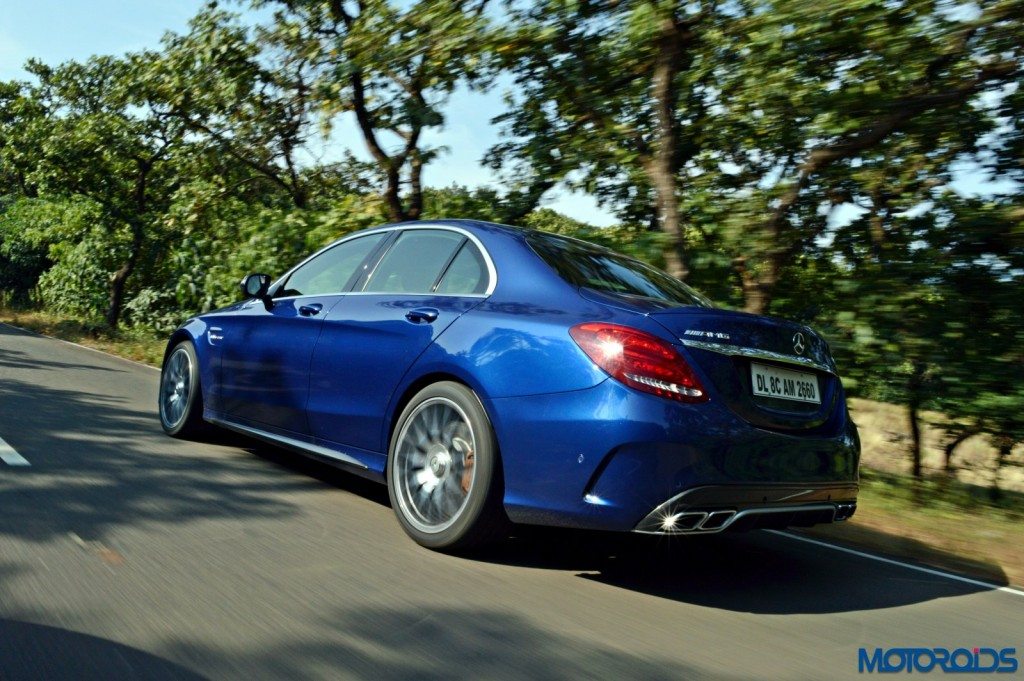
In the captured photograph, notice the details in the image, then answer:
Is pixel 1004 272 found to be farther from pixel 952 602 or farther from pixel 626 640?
pixel 626 640

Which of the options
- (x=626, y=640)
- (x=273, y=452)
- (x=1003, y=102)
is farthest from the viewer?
(x=1003, y=102)

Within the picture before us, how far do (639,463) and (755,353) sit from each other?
2.54 ft

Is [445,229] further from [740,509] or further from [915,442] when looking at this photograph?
[915,442]

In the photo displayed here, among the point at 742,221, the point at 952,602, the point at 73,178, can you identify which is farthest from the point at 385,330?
the point at 73,178

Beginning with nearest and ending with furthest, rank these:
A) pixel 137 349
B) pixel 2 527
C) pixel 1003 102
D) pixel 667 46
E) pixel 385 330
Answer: pixel 2 527 → pixel 385 330 → pixel 1003 102 → pixel 667 46 → pixel 137 349

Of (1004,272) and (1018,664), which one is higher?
(1004,272)

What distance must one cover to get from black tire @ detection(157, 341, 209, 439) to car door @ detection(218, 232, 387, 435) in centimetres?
43

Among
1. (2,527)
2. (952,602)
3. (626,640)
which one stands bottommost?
(952,602)

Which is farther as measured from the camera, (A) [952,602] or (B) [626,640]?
(A) [952,602]

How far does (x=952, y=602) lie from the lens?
14.5 feet

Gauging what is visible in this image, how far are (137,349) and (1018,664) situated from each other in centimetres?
1549

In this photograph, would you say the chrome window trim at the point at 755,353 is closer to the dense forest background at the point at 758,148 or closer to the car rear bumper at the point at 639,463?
the car rear bumper at the point at 639,463

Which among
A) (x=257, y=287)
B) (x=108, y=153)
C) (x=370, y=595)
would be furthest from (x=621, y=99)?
(x=108, y=153)

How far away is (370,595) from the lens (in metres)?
3.79
